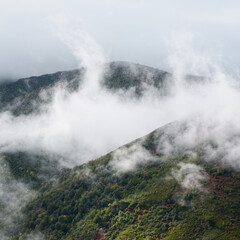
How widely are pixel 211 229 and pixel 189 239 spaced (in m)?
20.0

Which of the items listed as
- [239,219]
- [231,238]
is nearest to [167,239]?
[231,238]

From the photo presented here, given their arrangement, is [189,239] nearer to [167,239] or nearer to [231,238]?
[167,239]

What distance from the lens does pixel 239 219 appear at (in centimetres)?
19938

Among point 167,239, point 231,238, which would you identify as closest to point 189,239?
point 167,239

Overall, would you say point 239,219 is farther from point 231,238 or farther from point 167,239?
point 167,239

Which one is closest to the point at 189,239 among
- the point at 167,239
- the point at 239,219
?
the point at 167,239

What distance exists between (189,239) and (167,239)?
1763 cm

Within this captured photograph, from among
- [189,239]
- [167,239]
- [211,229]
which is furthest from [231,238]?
[167,239]

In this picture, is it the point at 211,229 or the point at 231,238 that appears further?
the point at 211,229

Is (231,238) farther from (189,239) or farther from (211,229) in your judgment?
(189,239)

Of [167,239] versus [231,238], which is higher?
[167,239]

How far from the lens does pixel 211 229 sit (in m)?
197

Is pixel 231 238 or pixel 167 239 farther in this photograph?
pixel 167 239

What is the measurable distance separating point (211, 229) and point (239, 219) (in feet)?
81.0
